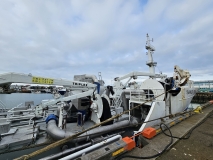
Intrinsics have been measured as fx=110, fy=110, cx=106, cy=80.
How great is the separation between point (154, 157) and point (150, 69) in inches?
631

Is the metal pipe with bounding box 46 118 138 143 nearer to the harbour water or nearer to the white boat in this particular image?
the white boat

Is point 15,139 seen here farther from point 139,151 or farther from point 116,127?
point 139,151

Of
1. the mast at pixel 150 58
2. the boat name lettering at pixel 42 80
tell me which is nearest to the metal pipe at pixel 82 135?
the boat name lettering at pixel 42 80

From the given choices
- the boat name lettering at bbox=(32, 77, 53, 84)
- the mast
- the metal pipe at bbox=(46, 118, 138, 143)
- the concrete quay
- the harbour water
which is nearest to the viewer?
the concrete quay

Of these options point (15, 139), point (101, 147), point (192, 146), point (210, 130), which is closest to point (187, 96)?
point (210, 130)

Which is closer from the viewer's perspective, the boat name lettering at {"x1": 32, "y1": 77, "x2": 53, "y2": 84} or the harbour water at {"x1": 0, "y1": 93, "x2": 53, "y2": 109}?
the boat name lettering at {"x1": 32, "y1": 77, "x2": 53, "y2": 84}

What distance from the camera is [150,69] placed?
17.0 m

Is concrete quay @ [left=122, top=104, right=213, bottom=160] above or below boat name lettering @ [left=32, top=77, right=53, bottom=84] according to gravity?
below

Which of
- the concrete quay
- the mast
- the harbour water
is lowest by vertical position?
the harbour water

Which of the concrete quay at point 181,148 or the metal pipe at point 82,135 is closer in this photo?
the concrete quay at point 181,148

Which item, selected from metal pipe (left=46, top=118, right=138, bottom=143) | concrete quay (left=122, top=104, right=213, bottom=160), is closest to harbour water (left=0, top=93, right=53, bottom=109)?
metal pipe (left=46, top=118, right=138, bottom=143)

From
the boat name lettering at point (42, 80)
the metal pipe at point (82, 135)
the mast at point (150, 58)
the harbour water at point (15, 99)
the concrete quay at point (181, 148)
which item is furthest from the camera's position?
the harbour water at point (15, 99)

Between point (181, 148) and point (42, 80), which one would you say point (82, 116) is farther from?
point (181, 148)

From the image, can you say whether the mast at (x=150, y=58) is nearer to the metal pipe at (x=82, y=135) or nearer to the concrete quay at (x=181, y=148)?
the metal pipe at (x=82, y=135)
